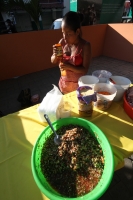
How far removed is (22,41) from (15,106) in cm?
240

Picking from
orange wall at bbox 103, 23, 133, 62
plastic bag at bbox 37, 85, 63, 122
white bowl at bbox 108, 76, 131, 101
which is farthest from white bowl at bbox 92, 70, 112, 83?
orange wall at bbox 103, 23, 133, 62

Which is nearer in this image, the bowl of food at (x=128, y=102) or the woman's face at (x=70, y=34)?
the bowl of food at (x=128, y=102)

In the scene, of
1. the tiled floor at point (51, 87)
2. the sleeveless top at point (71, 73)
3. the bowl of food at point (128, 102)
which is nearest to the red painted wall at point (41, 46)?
the tiled floor at point (51, 87)

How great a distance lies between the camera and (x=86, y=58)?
1490mm

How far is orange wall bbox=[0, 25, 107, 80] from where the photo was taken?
4100 mm

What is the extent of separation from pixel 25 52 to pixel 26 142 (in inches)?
A: 162

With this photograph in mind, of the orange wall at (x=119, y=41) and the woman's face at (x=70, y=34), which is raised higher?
the woman's face at (x=70, y=34)

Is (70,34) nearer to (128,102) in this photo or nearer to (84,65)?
(84,65)

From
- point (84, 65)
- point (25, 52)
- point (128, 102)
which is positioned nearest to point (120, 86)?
point (128, 102)

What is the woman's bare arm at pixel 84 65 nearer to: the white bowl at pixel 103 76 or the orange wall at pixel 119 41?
the white bowl at pixel 103 76

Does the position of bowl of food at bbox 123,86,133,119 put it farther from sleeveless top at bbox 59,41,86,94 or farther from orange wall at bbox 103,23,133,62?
orange wall at bbox 103,23,133,62

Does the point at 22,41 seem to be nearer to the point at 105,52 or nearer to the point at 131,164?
the point at 105,52

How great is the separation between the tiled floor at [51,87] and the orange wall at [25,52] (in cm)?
26

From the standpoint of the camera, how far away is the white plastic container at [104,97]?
3.65ft
